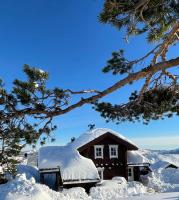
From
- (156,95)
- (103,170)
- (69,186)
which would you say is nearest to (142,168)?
(103,170)

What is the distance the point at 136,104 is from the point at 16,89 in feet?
12.9

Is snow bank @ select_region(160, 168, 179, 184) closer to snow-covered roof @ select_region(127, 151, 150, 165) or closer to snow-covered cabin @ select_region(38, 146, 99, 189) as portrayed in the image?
snow-covered roof @ select_region(127, 151, 150, 165)

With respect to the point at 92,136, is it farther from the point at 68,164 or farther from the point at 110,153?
the point at 68,164

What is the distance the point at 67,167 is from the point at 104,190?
4.13 meters

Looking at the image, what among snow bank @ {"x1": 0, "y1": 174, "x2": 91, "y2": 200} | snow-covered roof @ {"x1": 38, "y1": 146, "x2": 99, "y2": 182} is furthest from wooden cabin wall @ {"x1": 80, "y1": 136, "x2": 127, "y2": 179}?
snow bank @ {"x1": 0, "y1": 174, "x2": 91, "y2": 200}

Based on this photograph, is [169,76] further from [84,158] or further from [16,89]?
[84,158]

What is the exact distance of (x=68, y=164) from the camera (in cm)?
3145

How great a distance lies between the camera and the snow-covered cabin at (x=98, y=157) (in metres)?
31.9

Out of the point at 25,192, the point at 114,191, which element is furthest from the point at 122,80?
the point at 114,191

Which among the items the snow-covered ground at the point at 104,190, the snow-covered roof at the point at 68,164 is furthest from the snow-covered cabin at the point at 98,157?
the snow-covered ground at the point at 104,190

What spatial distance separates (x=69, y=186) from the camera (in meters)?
30.3

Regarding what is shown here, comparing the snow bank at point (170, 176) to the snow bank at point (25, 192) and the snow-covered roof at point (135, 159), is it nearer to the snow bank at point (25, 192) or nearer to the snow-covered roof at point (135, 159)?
the snow-covered roof at point (135, 159)

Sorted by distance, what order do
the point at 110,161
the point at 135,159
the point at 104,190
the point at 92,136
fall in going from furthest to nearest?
the point at 135,159 < the point at 110,161 < the point at 92,136 < the point at 104,190

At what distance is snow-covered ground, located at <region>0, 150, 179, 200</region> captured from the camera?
19484 mm
